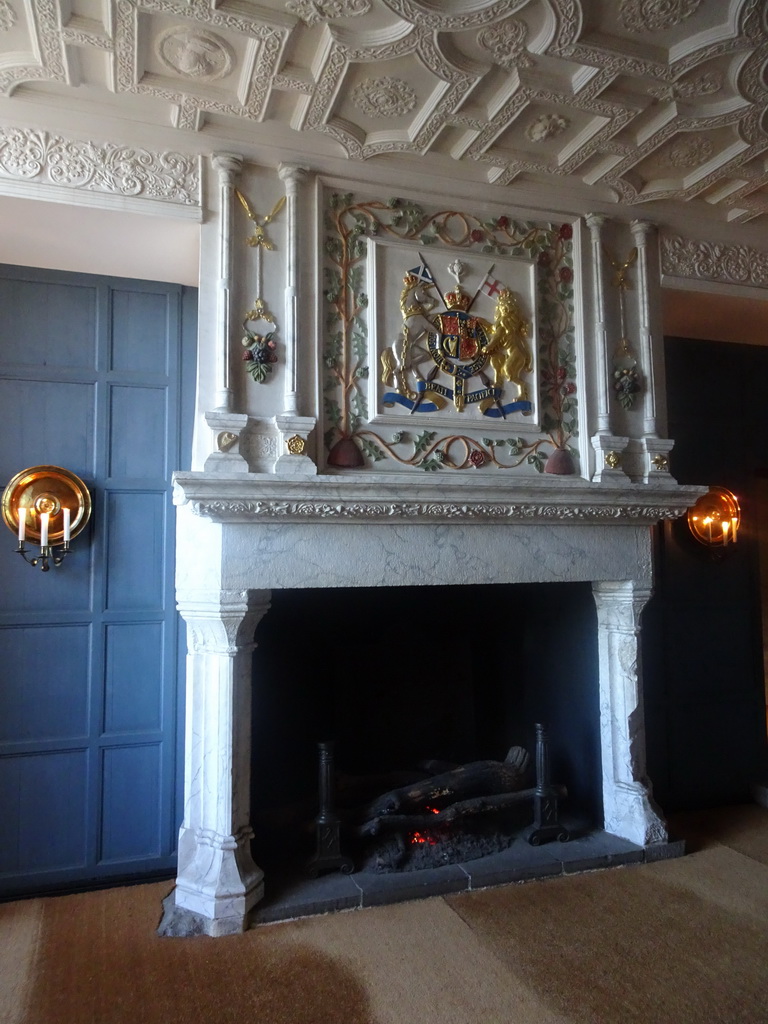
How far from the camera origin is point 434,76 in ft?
9.49

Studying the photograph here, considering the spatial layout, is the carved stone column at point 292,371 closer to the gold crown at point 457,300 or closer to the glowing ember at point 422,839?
the gold crown at point 457,300

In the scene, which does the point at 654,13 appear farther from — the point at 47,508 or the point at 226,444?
the point at 47,508

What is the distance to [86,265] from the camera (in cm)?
350

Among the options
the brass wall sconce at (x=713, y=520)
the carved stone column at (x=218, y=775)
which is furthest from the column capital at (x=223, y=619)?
the brass wall sconce at (x=713, y=520)

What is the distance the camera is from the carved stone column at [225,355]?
304 centimetres

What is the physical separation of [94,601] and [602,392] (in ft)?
8.82

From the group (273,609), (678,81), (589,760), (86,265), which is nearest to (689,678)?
(589,760)

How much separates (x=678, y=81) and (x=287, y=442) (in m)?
2.14

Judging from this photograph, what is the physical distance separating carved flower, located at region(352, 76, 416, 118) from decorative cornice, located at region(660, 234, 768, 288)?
1665 millimetres

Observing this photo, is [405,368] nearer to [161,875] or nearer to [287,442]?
[287,442]

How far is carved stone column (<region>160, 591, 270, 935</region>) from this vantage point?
2.90 meters

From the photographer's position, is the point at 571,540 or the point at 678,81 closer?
the point at 678,81

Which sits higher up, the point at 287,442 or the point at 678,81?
the point at 678,81

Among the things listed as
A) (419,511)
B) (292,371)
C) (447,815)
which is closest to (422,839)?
(447,815)
